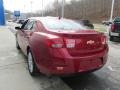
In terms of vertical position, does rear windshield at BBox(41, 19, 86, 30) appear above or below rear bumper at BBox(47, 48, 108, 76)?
above

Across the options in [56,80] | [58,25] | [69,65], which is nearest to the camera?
[69,65]

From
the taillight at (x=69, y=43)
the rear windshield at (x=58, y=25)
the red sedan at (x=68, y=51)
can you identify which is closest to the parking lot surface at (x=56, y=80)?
the red sedan at (x=68, y=51)

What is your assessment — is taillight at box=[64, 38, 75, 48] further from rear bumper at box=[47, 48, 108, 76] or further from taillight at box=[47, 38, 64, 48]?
rear bumper at box=[47, 48, 108, 76]

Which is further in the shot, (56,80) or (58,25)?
(58,25)

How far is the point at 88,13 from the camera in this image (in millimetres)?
68562

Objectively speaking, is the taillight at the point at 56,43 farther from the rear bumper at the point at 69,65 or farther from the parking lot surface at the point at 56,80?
the parking lot surface at the point at 56,80

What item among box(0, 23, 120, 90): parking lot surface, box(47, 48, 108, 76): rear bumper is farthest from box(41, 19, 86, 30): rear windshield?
box(0, 23, 120, 90): parking lot surface

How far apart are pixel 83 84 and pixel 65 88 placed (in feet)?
1.65

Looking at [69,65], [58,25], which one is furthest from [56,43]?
[58,25]

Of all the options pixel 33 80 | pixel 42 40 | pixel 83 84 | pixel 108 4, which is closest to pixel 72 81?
pixel 83 84

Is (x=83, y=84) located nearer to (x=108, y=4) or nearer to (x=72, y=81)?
(x=72, y=81)

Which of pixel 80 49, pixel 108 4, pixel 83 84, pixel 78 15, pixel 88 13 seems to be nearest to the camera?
pixel 80 49

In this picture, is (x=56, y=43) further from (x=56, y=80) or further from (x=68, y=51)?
(x=56, y=80)

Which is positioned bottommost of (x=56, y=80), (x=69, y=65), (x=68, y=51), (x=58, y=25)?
(x=56, y=80)
